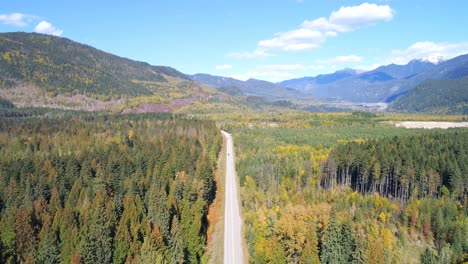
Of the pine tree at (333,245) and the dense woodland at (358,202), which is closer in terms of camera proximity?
the pine tree at (333,245)

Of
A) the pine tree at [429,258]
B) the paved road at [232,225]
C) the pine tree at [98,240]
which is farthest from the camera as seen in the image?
the paved road at [232,225]

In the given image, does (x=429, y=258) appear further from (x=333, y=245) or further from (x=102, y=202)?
(x=102, y=202)

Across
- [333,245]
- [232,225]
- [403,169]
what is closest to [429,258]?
[333,245]

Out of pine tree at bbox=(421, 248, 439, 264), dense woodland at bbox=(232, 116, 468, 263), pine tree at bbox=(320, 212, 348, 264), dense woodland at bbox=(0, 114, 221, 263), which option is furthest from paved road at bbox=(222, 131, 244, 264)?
pine tree at bbox=(421, 248, 439, 264)

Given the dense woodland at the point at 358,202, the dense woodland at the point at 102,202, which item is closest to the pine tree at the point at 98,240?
the dense woodland at the point at 102,202

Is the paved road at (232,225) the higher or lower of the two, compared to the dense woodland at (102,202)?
lower

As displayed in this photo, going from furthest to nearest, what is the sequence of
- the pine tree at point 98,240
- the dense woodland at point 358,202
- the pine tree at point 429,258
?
the pine tree at point 429,258
the dense woodland at point 358,202
the pine tree at point 98,240

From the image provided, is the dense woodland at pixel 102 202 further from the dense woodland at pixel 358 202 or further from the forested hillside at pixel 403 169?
the forested hillside at pixel 403 169

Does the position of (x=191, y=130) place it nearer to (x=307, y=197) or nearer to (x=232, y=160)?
(x=232, y=160)
